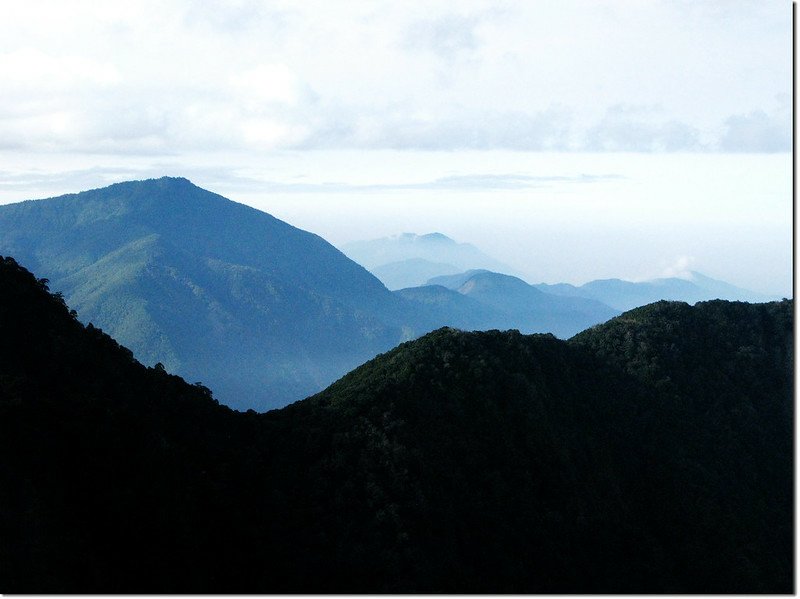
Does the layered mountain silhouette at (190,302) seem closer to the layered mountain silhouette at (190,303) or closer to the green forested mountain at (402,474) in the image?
the layered mountain silhouette at (190,303)

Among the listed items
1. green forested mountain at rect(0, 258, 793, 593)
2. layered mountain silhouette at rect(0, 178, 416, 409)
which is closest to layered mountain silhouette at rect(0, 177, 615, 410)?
layered mountain silhouette at rect(0, 178, 416, 409)

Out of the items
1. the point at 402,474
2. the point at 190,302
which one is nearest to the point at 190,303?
the point at 190,302

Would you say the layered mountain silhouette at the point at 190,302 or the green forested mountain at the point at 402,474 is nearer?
the green forested mountain at the point at 402,474

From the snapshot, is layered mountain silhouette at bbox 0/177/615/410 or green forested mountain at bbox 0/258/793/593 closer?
green forested mountain at bbox 0/258/793/593

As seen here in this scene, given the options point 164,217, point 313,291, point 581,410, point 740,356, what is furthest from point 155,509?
point 164,217

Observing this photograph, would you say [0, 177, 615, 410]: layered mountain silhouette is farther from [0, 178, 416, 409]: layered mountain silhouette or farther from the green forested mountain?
the green forested mountain

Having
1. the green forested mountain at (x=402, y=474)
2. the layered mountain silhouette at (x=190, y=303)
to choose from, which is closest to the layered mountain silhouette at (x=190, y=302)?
the layered mountain silhouette at (x=190, y=303)

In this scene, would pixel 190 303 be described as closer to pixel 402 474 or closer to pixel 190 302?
pixel 190 302

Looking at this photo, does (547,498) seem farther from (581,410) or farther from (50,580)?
(50,580)

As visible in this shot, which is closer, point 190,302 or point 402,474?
point 402,474
